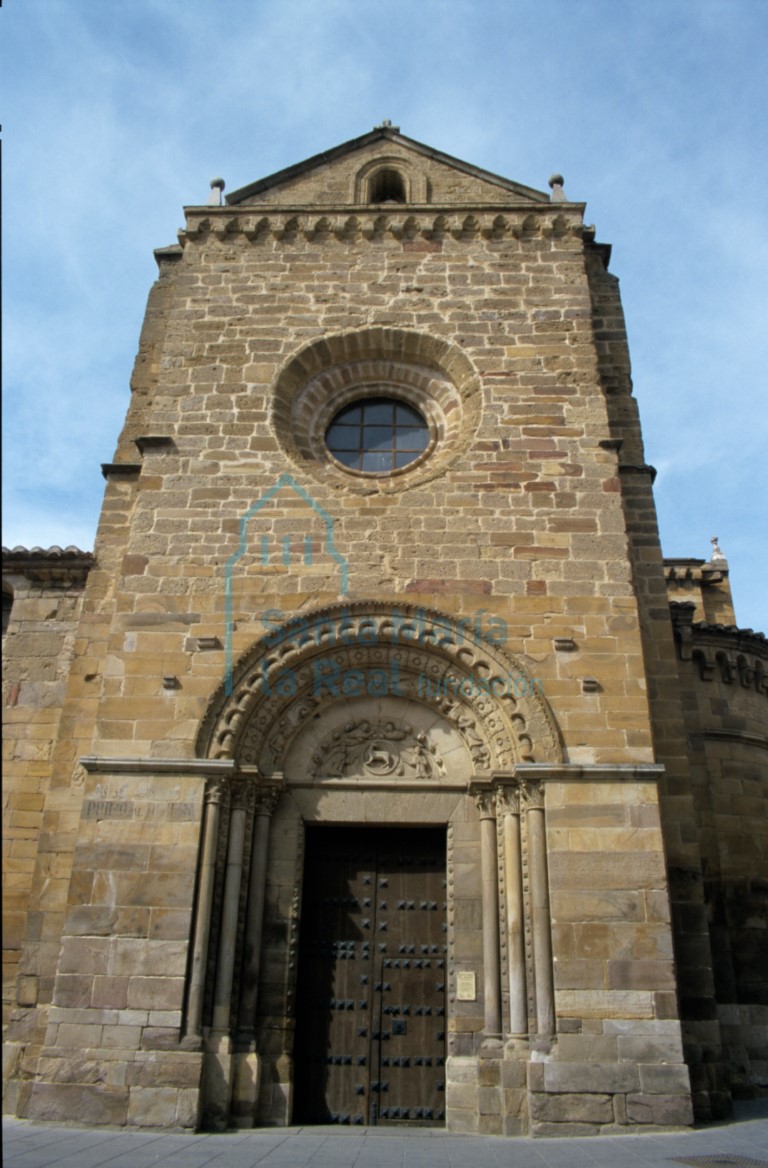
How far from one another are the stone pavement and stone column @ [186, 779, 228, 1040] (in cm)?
86

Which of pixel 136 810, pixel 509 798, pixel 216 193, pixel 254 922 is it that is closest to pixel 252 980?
pixel 254 922

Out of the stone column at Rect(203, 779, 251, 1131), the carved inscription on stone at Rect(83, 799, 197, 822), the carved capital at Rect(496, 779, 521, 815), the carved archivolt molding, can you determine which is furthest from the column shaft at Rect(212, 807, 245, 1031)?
the carved capital at Rect(496, 779, 521, 815)

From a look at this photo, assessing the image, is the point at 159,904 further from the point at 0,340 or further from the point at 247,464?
the point at 0,340

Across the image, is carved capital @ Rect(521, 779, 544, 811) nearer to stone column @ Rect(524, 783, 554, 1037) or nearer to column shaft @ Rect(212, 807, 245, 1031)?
stone column @ Rect(524, 783, 554, 1037)

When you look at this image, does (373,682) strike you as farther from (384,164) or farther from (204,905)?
(384,164)

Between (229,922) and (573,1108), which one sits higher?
(229,922)

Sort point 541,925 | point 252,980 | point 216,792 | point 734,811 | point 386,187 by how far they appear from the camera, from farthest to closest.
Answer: point 386,187 < point 734,811 < point 216,792 < point 252,980 < point 541,925

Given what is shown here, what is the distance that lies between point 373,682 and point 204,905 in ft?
8.44

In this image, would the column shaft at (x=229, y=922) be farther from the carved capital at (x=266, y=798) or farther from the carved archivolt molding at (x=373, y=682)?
the carved archivolt molding at (x=373, y=682)

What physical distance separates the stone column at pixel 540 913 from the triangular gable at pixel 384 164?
7.77m

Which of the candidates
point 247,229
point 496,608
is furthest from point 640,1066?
point 247,229

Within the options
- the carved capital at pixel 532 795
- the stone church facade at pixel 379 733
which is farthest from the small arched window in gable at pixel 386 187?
the carved capital at pixel 532 795

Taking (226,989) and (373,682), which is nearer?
(226,989)

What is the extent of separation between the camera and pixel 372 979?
25.7 feet
